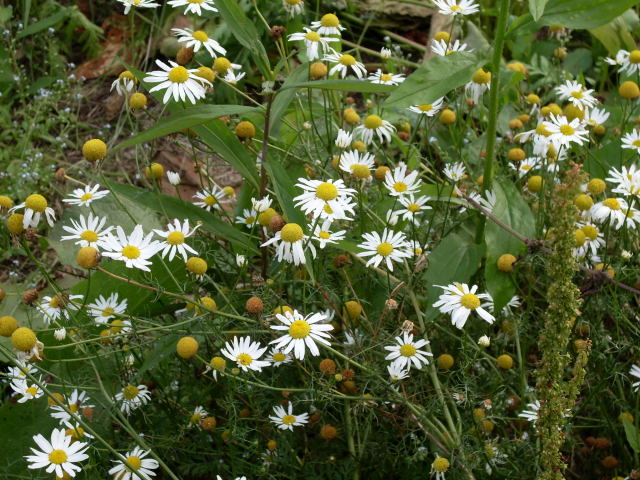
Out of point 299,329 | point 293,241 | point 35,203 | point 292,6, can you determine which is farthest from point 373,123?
point 35,203

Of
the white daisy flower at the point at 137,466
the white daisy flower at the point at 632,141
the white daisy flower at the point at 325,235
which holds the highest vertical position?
the white daisy flower at the point at 632,141

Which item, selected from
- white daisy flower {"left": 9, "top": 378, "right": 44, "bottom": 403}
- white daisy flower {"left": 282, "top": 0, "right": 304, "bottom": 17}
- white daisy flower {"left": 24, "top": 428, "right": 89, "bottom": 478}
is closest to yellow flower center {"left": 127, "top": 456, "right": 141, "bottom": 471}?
white daisy flower {"left": 24, "top": 428, "right": 89, "bottom": 478}

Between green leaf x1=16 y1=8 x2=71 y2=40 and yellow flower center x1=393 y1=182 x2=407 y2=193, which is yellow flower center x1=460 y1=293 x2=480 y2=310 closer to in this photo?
yellow flower center x1=393 y1=182 x2=407 y2=193

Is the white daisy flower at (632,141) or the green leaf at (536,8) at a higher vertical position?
the green leaf at (536,8)

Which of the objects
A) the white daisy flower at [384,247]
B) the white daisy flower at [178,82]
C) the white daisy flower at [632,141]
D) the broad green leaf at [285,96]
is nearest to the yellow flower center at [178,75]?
the white daisy flower at [178,82]

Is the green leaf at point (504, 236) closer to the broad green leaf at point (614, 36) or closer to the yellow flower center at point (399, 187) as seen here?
the yellow flower center at point (399, 187)

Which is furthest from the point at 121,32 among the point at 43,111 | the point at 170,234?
the point at 170,234
